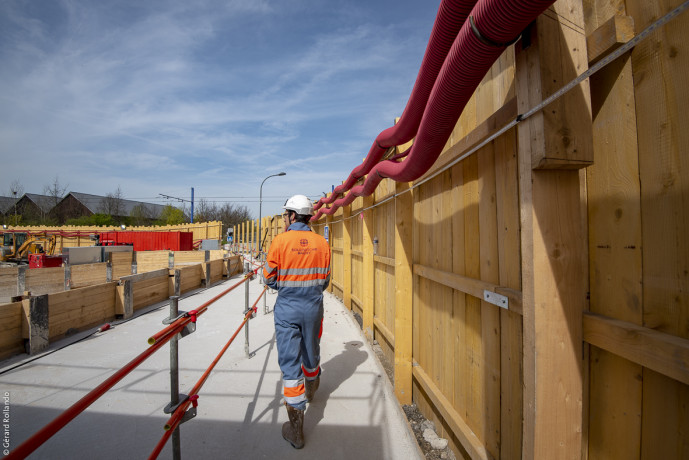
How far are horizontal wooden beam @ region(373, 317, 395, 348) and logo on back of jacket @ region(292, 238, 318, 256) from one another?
1902mm

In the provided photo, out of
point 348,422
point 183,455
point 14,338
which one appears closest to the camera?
point 183,455

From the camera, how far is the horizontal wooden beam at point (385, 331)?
4.16m

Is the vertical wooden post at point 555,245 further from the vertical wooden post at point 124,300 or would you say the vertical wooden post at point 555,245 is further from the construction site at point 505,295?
the vertical wooden post at point 124,300

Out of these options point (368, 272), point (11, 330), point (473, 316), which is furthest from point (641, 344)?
point (11, 330)

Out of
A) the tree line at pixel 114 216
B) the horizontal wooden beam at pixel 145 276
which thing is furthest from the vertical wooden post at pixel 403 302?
the tree line at pixel 114 216

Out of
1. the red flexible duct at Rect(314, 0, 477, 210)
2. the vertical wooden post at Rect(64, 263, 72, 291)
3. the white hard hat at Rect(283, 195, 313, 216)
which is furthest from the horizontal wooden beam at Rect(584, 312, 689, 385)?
the vertical wooden post at Rect(64, 263, 72, 291)

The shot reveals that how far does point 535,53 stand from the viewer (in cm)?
133

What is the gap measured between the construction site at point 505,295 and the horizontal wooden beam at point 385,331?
0.39 ft

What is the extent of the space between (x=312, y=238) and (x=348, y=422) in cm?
188

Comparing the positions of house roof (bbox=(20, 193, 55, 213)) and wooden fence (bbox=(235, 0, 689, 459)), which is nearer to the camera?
wooden fence (bbox=(235, 0, 689, 459))

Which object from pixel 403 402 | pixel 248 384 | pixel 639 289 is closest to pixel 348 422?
pixel 403 402

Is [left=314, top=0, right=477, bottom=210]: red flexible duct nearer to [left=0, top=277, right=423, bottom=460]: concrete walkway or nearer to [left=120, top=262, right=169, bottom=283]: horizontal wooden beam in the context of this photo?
[left=0, top=277, right=423, bottom=460]: concrete walkway

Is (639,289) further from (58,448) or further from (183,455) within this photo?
(58,448)

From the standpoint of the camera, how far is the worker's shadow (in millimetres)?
3138
